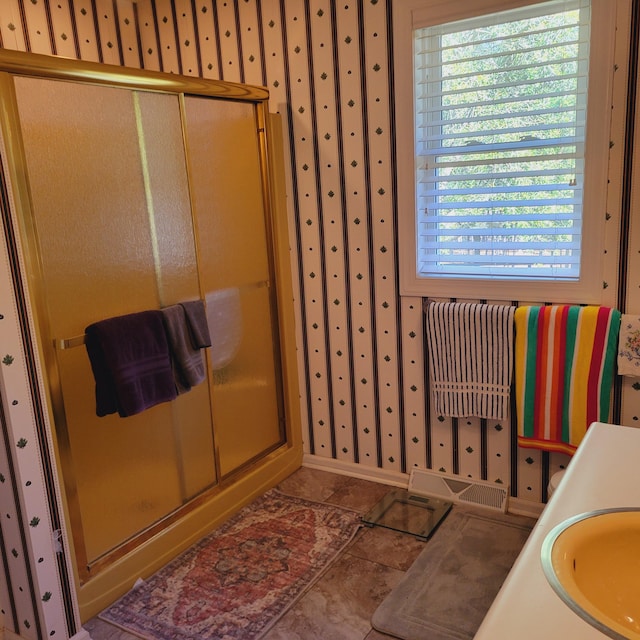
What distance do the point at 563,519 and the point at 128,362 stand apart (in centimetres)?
146

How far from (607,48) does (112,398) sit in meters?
2.06

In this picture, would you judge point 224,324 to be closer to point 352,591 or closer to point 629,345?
point 352,591

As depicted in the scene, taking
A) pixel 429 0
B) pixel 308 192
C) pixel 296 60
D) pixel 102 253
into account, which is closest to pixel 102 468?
pixel 102 253

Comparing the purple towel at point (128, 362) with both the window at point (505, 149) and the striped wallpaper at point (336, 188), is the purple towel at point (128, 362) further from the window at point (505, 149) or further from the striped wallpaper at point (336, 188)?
the window at point (505, 149)

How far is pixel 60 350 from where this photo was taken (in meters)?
1.99

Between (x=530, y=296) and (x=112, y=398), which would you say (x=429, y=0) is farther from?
(x=112, y=398)

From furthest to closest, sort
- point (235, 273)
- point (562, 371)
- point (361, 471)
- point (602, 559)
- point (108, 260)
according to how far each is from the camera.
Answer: point (361, 471)
point (235, 273)
point (562, 371)
point (108, 260)
point (602, 559)

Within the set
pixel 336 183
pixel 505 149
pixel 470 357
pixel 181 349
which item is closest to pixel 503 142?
pixel 505 149

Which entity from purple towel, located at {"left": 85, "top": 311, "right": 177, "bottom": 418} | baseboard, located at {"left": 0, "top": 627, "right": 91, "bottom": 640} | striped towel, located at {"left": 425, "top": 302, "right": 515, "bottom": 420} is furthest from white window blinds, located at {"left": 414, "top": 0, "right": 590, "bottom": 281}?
baseboard, located at {"left": 0, "top": 627, "right": 91, "bottom": 640}

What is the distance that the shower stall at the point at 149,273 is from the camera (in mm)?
1936

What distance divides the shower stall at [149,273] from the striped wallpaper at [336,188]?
143 mm

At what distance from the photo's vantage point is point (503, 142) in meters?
2.44

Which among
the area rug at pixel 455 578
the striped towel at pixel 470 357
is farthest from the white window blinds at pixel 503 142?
the area rug at pixel 455 578

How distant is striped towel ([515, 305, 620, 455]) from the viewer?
229 centimetres
